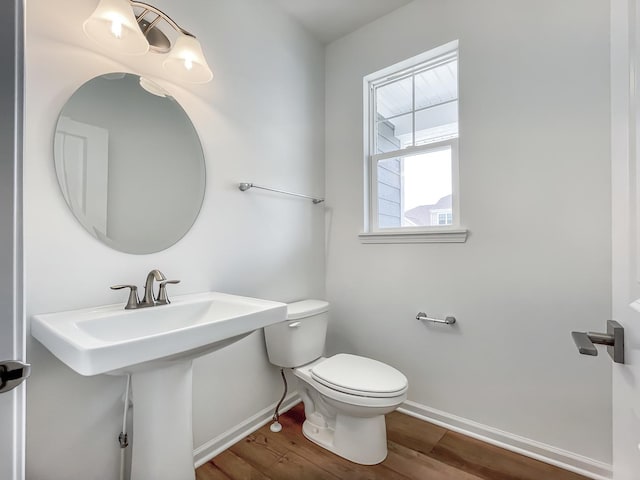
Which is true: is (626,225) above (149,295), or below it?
above

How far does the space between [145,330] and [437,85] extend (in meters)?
2.05

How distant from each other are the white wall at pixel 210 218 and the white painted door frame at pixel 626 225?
4.80ft

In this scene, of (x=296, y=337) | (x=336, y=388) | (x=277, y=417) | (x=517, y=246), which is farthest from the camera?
Result: (x=277, y=417)

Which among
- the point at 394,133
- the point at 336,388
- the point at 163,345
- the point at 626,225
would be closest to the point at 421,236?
the point at 394,133

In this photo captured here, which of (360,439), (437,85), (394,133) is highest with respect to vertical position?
(437,85)

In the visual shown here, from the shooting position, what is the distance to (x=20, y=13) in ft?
1.51

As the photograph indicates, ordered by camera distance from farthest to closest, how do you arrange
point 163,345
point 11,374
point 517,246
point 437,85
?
point 437,85 → point 517,246 → point 163,345 → point 11,374

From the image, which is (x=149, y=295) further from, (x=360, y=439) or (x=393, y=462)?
(x=393, y=462)

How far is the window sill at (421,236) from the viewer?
171 cm

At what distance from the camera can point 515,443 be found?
1568 millimetres

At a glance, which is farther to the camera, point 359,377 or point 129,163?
point 359,377

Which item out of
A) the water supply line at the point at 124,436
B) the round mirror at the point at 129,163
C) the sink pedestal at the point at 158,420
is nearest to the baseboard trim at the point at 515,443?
the sink pedestal at the point at 158,420

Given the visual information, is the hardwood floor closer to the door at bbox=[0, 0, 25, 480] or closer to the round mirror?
the round mirror

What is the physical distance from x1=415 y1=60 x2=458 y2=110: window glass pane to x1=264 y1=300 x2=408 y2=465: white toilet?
56.6 inches
